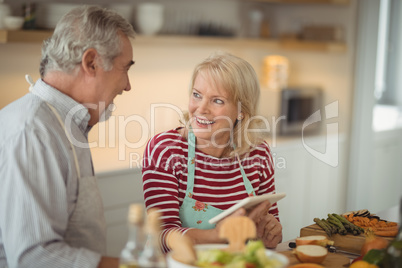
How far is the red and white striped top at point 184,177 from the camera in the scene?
185 cm

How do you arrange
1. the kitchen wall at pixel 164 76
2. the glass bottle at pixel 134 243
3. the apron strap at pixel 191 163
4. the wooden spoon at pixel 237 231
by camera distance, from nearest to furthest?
the glass bottle at pixel 134 243 → the wooden spoon at pixel 237 231 → the apron strap at pixel 191 163 → the kitchen wall at pixel 164 76

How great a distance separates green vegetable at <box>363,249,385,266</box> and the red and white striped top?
0.62 meters

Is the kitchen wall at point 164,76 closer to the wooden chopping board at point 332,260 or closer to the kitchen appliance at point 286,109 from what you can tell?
the kitchen appliance at point 286,109

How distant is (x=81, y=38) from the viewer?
58.2 inches

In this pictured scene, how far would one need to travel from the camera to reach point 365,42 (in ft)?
14.4

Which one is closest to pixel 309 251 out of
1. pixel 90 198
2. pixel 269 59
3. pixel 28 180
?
pixel 90 198

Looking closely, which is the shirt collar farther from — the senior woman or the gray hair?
the senior woman

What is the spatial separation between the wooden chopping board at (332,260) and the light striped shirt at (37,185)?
22.7 inches

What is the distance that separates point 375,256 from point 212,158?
0.78m

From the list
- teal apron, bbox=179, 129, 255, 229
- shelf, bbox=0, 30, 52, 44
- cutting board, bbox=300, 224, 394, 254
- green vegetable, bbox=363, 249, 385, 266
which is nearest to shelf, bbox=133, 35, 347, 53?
shelf, bbox=0, 30, 52, 44

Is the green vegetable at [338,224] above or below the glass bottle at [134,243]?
below

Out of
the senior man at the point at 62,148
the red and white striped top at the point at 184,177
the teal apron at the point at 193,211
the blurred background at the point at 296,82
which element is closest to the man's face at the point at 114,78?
the senior man at the point at 62,148

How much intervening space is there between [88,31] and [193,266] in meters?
0.73

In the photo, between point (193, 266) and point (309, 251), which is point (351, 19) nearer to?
point (309, 251)
